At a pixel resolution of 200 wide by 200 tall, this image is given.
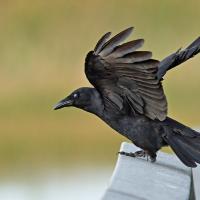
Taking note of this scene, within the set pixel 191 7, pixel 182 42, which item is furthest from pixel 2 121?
pixel 191 7

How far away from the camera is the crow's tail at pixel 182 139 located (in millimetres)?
4609

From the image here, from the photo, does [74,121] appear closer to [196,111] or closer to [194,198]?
[196,111]

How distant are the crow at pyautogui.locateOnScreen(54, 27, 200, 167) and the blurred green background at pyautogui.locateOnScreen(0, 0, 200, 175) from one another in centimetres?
250

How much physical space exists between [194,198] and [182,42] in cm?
609

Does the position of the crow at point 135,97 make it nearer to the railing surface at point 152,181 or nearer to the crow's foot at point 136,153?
the crow's foot at point 136,153

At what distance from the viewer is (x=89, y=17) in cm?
1056

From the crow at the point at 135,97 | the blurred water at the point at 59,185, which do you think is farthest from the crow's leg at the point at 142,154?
the blurred water at the point at 59,185

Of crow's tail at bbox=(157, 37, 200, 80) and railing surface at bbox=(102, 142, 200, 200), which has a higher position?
crow's tail at bbox=(157, 37, 200, 80)

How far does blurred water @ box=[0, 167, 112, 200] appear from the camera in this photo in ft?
21.2

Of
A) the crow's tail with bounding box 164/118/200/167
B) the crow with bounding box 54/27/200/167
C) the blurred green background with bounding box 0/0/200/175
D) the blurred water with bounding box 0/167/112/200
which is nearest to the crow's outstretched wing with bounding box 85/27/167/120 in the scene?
the crow with bounding box 54/27/200/167

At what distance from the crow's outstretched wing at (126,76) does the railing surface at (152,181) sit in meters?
0.33

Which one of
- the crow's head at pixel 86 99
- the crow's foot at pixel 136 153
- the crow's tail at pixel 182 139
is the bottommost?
the crow's tail at pixel 182 139

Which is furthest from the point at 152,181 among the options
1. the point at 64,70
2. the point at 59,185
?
the point at 64,70

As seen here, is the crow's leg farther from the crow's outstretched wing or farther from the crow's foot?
the crow's outstretched wing
